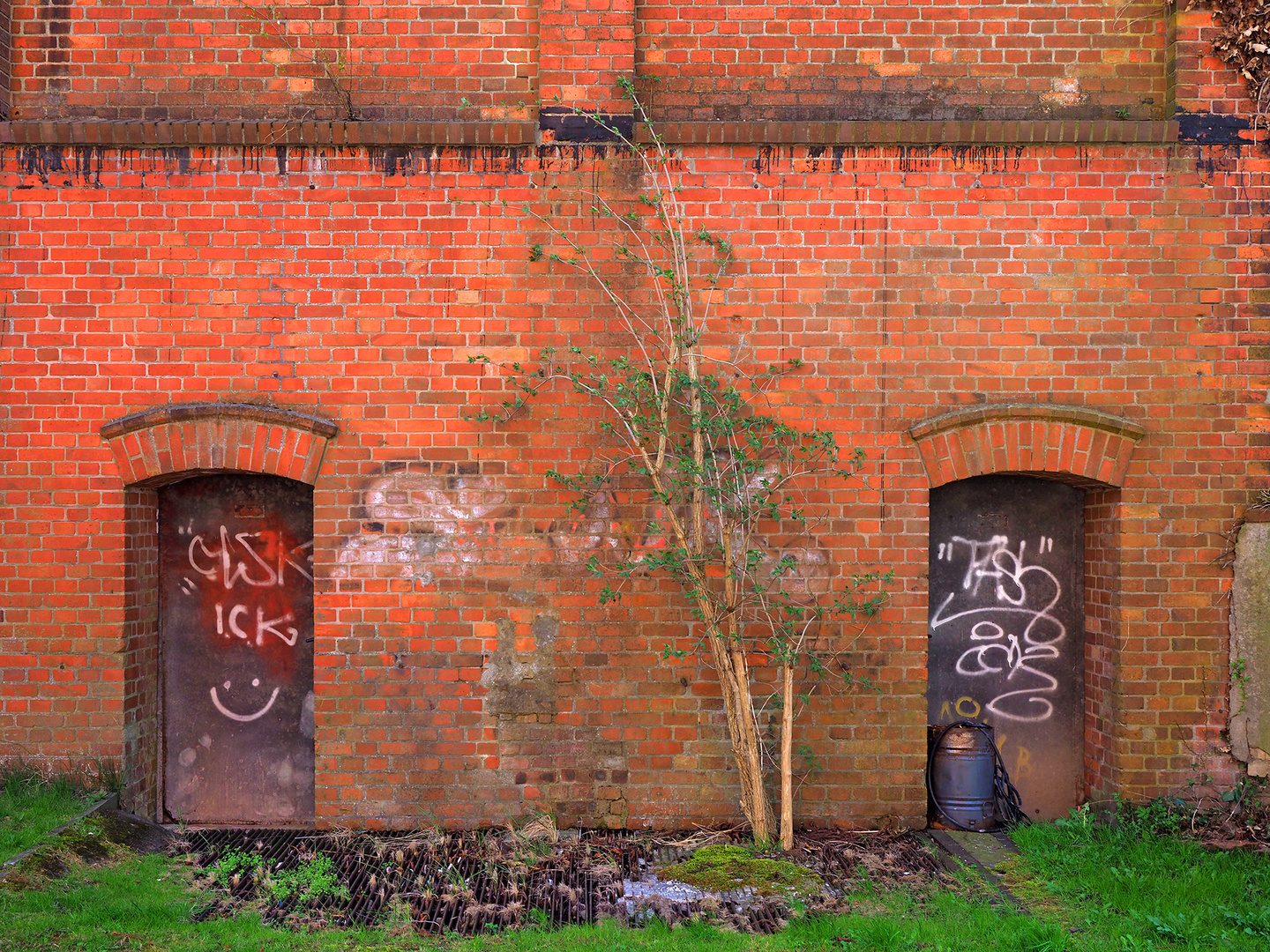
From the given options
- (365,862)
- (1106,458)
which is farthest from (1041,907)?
(365,862)

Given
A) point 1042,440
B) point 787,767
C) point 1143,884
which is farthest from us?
point 1042,440

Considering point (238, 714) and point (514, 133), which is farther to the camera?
point (238, 714)

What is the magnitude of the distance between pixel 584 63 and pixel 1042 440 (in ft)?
12.2

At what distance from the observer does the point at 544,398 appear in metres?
5.29

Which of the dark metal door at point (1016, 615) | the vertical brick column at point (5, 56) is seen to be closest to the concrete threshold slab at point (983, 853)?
the dark metal door at point (1016, 615)

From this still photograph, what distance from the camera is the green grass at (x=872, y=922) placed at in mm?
3809

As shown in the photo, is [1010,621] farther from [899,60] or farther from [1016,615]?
[899,60]

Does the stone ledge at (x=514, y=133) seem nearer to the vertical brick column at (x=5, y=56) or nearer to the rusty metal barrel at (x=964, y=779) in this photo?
the vertical brick column at (x=5, y=56)

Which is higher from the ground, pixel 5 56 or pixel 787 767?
pixel 5 56

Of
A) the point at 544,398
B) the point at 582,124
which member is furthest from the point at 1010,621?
the point at 582,124

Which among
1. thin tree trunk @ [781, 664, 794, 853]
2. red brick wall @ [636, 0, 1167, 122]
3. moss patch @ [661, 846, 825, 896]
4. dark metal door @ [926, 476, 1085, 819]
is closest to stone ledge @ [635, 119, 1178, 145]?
red brick wall @ [636, 0, 1167, 122]

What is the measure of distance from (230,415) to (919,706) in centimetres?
471

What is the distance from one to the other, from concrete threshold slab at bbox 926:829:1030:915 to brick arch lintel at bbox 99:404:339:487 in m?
4.49

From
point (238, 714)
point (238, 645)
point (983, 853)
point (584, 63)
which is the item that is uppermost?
point (584, 63)
